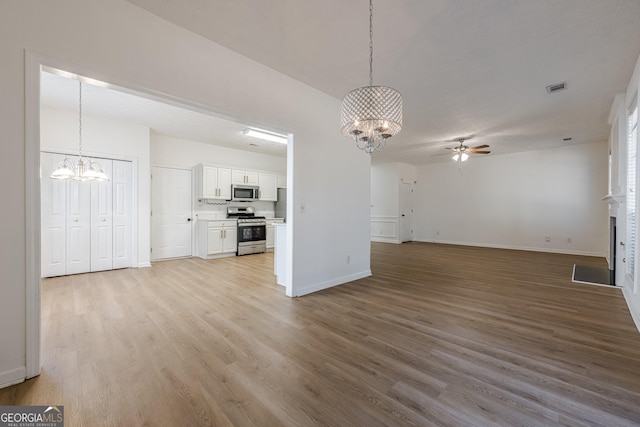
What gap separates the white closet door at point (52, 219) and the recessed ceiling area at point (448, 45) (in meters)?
4.01

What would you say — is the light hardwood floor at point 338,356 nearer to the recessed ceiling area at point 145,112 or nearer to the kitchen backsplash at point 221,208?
the recessed ceiling area at point 145,112

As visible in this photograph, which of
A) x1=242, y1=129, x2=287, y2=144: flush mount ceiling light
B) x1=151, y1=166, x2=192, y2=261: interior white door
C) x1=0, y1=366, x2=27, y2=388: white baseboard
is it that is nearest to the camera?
x1=0, y1=366, x2=27, y2=388: white baseboard

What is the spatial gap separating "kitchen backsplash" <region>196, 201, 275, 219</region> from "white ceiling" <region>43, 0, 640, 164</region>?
4529 mm

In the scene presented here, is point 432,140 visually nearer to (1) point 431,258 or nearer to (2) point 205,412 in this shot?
(1) point 431,258

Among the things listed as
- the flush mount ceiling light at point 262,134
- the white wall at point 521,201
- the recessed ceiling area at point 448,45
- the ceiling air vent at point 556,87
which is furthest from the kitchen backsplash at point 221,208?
the ceiling air vent at point 556,87

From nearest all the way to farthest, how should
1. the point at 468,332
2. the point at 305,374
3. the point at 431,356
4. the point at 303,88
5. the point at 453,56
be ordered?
the point at 305,374 < the point at 431,356 < the point at 468,332 < the point at 453,56 < the point at 303,88

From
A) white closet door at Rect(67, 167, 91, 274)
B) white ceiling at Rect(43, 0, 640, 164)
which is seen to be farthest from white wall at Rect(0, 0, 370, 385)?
white closet door at Rect(67, 167, 91, 274)

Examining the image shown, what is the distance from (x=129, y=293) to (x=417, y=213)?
29.7 feet

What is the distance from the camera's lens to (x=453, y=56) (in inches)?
112

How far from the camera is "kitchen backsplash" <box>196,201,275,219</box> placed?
6.62m

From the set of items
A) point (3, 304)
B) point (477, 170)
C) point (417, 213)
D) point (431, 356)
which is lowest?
point (431, 356)

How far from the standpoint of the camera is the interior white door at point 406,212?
362 inches

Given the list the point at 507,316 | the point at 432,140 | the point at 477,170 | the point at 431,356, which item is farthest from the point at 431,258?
the point at 431,356

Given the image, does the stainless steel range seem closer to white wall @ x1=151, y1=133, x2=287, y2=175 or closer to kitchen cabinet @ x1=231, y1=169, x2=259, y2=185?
kitchen cabinet @ x1=231, y1=169, x2=259, y2=185
